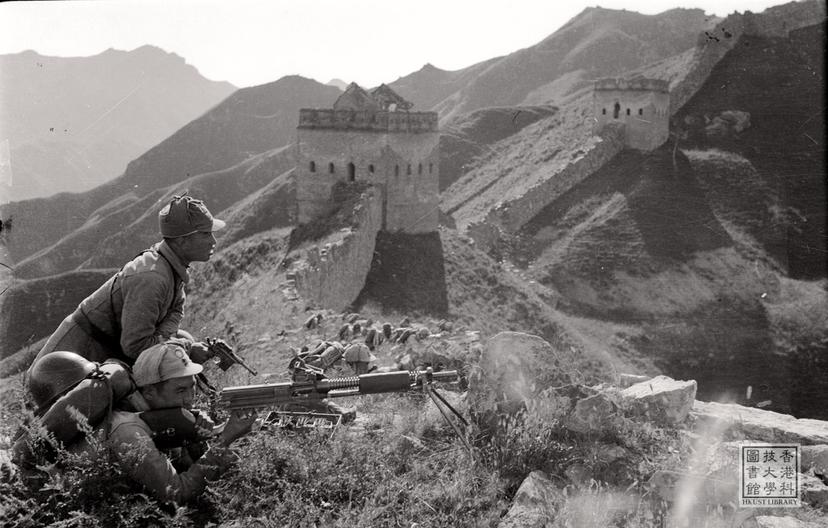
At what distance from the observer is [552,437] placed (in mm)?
5312

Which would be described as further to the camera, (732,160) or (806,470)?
(732,160)

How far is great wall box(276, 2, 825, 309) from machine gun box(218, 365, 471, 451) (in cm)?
1134

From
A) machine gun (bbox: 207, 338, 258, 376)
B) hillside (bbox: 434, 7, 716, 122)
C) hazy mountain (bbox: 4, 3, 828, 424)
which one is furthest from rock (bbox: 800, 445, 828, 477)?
hillside (bbox: 434, 7, 716, 122)

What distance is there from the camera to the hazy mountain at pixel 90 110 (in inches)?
1617

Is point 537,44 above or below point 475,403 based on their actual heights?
above

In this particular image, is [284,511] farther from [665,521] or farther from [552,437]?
[665,521]

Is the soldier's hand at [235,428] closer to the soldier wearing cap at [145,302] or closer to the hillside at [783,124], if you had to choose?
the soldier wearing cap at [145,302]

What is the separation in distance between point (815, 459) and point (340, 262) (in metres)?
14.2

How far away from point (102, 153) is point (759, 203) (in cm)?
4515

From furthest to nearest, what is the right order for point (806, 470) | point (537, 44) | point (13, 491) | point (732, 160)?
1. point (537, 44)
2. point (732, 160)
3. point (806, 470)
4. point (13, 491)

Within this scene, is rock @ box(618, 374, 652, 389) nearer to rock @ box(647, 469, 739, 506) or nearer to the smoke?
the smoke

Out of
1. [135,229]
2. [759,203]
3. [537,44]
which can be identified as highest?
[537,44]

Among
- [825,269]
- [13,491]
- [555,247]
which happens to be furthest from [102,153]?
[13,491]

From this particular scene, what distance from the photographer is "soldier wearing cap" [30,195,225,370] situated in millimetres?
5047
